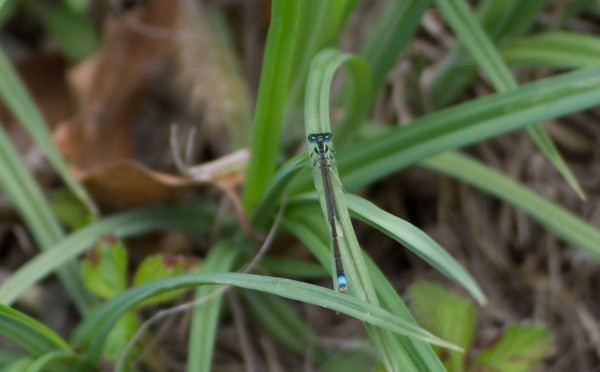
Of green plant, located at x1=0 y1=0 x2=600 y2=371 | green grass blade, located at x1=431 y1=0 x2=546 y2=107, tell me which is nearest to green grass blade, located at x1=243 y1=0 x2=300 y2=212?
green plant, located at x1=0 y1=0 x2=600 y2=371

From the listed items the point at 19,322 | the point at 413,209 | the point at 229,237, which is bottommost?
the point at 19,322

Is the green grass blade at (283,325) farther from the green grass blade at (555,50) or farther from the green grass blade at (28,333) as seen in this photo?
the green grass blade at (555,50)

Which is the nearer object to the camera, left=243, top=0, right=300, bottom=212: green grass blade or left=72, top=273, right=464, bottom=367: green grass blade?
left=72, top=273, right=464, bottom=367: green grass blade

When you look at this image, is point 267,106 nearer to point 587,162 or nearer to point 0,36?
point 587,162

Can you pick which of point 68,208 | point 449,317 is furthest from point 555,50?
point 68,208

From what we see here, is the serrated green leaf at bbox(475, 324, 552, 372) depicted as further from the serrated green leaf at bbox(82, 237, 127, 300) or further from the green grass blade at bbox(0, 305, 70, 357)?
the green grass blade at bbox(0, 305, 70, 357)

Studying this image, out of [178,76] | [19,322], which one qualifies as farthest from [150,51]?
[19,322]
